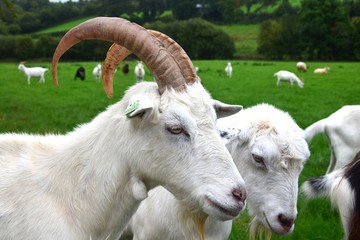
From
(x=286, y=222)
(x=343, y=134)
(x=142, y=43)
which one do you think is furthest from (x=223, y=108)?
(x=343, y=134)

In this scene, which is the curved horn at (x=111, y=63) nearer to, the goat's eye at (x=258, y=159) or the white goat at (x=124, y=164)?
the white goat at (x=124, y=164)

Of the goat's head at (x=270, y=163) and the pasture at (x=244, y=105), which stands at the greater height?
the goat's head at (x=270, y=163)

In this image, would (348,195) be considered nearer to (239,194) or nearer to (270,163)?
(270,163)

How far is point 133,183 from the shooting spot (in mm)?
2914

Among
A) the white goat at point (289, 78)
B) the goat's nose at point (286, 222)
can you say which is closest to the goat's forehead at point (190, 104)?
the goat's nose at point (286, 222)

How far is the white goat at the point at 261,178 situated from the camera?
363 centimetres

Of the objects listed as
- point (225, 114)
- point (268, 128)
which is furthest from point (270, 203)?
point (225, 114)

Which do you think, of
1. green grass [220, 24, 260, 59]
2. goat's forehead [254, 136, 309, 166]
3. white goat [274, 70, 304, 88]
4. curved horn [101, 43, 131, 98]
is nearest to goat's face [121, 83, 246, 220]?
curved horn [101, 43, 131, 98]

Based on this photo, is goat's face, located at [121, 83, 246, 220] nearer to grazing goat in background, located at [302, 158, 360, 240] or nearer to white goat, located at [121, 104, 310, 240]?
white goat, located at [121, 104, 310, 240]

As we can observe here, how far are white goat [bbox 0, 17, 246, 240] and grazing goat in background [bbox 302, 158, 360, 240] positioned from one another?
113 centimetres

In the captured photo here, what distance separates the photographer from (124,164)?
2.93 metres

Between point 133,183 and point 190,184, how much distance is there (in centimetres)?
37

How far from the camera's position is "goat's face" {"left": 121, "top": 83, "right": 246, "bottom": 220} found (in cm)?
266

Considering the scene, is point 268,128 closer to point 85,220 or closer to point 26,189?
point 85,220
